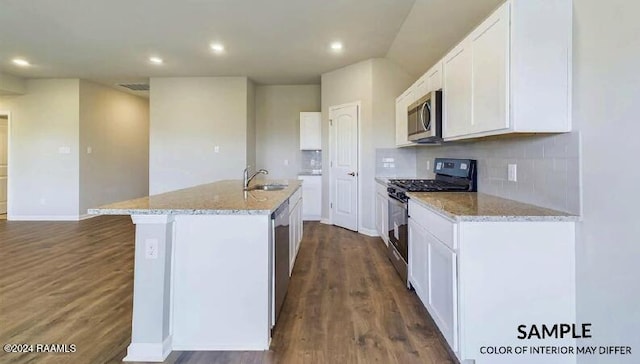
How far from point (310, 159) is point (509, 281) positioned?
18.4 ft

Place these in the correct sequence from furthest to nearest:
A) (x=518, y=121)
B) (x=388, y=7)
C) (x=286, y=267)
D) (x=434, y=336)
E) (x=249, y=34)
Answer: (x=249, y=34) → (x=388, y=7) → (x=286, y=267) → (x=434, y=336) → (x=518, y=121)

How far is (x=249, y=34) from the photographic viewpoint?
4.40 m

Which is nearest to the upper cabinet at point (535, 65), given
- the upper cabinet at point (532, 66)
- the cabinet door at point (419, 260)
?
the upper cabinet at point (532, 66)

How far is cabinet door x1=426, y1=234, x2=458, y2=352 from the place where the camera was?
189 centimetres

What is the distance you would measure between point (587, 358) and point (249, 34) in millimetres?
4411

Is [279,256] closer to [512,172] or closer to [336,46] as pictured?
[512,172]

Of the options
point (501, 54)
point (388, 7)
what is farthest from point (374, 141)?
point (501, 54)

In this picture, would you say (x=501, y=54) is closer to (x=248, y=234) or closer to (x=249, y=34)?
(x=248, y=234)

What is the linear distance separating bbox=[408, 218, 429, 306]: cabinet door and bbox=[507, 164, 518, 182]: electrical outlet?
2.34ft

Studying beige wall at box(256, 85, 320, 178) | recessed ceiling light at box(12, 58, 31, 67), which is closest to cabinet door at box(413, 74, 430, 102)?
beige wall at box(256, 85, 320, 178)

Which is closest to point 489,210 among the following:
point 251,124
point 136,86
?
point 251,124

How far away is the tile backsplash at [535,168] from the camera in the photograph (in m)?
1.84

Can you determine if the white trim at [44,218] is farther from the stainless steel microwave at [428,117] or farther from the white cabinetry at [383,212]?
the stainless steel microwave at [428,117]

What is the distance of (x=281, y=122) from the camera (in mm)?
7262
